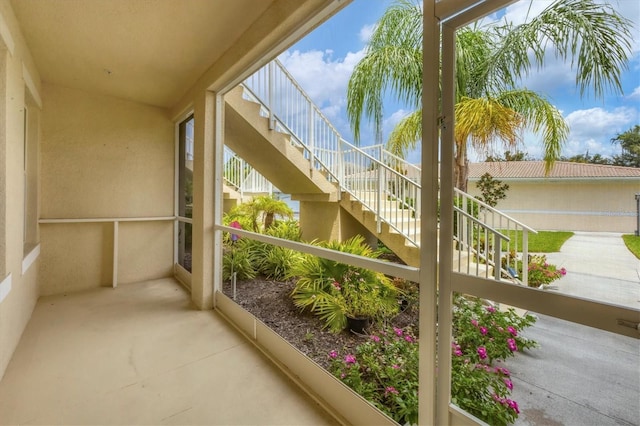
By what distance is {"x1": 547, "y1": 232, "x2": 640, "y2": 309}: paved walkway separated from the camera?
0.83 metres

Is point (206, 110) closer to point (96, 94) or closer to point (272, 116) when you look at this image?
point (272, 116)

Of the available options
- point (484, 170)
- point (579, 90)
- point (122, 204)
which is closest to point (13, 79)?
point (122, 204)

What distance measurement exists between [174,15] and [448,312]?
8.26 ft

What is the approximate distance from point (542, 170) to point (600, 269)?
35 cm

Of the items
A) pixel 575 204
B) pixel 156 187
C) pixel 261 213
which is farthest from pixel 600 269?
pixel 156 187

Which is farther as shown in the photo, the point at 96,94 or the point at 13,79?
the point at 96,94

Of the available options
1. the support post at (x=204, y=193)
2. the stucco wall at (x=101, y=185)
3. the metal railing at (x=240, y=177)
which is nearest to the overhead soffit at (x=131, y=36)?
the support post at (x=204, y=193)

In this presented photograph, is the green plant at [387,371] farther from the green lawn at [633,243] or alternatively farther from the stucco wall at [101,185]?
the stucco wall at [101,185]

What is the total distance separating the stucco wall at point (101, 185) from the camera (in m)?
3.54

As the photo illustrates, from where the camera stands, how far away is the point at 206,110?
303 centimetres

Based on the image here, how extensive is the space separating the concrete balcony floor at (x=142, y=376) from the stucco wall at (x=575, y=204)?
147 cm

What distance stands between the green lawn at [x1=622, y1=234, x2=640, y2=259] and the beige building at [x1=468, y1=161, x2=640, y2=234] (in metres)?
0.01

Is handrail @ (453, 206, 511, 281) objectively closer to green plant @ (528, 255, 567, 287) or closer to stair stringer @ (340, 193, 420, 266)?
green plant @ (528, 255, 567, 287)

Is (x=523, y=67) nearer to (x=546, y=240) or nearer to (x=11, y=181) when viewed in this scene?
(x=546, y=240)
